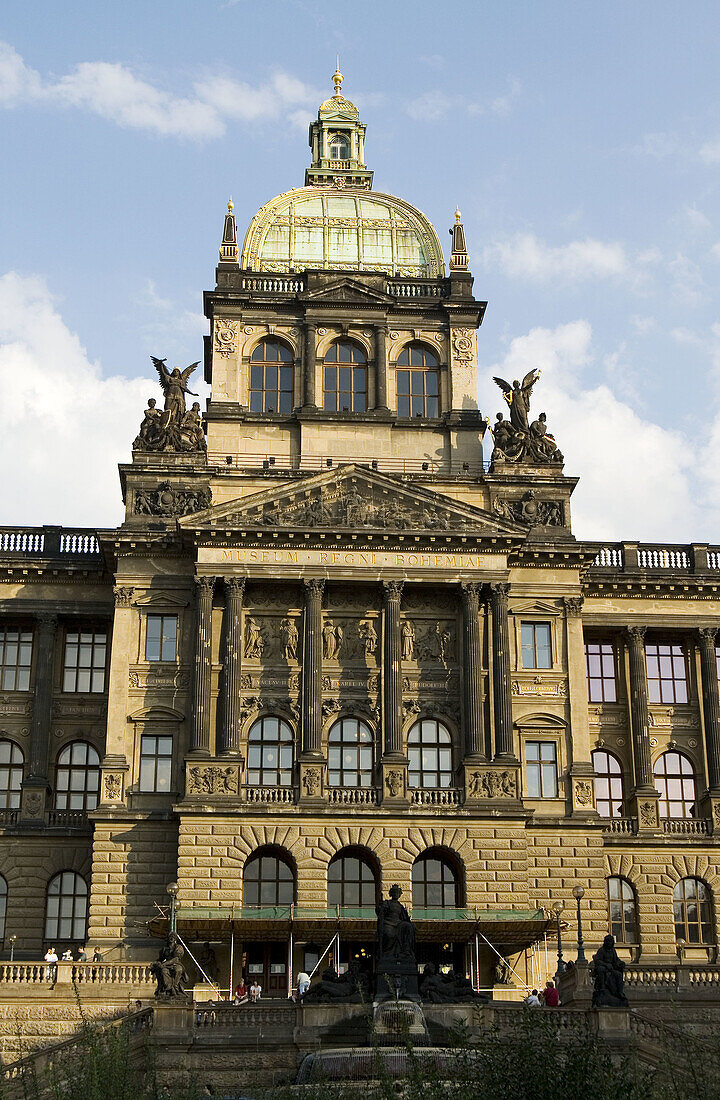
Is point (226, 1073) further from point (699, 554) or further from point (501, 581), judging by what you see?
point (699, 554)

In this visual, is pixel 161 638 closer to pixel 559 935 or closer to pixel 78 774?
pixel 78 774

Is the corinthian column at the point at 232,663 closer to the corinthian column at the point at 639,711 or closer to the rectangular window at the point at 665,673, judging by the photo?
the corinthian column at the point at 639,711

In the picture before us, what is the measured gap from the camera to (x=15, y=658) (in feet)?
213

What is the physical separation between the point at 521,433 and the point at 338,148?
2052 cm

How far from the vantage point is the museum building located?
57.1 metres

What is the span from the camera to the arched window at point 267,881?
57750 mm

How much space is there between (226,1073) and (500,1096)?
15.4 metres

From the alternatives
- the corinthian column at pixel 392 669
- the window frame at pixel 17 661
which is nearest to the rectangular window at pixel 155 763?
the window frame at pixel 17 661

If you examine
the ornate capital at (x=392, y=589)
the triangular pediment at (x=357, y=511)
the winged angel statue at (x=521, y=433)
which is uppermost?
the winged angel statue at (x=521, y=433)

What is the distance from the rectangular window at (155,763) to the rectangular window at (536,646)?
1355cm

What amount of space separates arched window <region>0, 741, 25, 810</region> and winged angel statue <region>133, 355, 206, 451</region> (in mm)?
12417

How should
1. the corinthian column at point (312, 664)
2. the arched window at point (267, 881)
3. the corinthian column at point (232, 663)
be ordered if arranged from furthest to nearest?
the corinthian column at point (312, 664) → the corinthian column at point (232, 663) → the arched window at point (267, 881)

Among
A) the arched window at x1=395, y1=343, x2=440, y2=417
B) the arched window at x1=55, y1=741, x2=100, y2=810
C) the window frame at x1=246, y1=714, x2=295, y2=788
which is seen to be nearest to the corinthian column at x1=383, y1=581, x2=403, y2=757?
the window frame at x1=246, y1=714, x2=295, y2=788

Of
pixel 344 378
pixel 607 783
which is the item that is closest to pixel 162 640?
pixel 344 378
